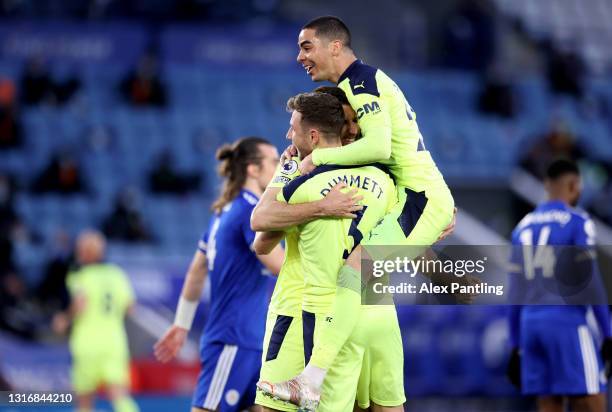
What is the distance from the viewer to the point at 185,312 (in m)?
7.77

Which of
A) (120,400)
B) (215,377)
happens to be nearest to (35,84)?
(120,400)

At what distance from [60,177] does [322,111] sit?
11818mm

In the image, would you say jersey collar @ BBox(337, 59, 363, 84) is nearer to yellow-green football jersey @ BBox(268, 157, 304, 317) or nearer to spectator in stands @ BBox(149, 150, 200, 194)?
yellow-green football jersey @ BBox(268, 157, 304, 317)

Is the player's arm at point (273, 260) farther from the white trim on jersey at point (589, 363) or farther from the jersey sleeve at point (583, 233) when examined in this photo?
the white trim on jersey at point (589, 363)

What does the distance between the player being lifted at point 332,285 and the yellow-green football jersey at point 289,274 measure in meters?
0.02

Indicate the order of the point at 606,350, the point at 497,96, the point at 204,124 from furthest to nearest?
the point at 497,96
the point at 204,124
the point at 606,350

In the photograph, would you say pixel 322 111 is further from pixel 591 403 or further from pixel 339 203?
pixel 591 403

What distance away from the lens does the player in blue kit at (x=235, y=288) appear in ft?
24.0

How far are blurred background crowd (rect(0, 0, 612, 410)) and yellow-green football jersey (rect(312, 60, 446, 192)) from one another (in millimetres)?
7958

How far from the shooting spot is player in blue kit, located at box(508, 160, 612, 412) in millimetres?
8820

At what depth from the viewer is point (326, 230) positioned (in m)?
5.84

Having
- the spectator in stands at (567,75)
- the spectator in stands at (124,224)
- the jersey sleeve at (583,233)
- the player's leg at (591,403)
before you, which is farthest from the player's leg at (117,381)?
the spectator in stands at (567,75)

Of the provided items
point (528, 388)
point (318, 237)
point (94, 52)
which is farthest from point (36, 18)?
point (318, 237)

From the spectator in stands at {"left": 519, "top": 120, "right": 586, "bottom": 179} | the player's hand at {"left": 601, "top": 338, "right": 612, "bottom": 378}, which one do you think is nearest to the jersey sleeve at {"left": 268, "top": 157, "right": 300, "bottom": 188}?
the player's hand at {"left": 601, "top": 338, "right": 612, "bottom": 378}
